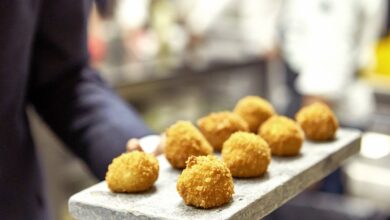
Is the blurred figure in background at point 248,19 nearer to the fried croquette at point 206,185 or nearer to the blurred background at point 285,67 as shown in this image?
the blurred background at point 285,67

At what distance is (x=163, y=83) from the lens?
2.53m

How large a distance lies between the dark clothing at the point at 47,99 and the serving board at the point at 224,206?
154 millimetres

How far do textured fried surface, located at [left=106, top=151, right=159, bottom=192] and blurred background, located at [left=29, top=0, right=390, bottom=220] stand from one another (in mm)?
1656

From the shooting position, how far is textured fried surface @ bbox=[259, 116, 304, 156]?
2.44ft

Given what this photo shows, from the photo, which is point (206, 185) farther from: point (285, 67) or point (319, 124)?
point (285, 67)

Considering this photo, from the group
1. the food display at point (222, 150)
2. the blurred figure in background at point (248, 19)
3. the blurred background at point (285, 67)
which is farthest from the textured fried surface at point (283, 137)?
the blurred figure in background at point (248, 19)

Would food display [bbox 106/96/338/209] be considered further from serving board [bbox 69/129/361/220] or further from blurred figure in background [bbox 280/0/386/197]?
blurred figure in background [bbox 280/0/386/197]

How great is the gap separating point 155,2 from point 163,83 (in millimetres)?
397

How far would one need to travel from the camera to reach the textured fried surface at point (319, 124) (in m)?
0.81

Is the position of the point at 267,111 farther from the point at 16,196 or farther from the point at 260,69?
the point at 260,69

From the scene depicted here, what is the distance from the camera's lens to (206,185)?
595 millimetres


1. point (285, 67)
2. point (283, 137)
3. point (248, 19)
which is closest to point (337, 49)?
point (285, 67)

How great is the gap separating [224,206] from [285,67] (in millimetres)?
2260

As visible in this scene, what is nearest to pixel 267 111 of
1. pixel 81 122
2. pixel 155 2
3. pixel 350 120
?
pixel 81 122
